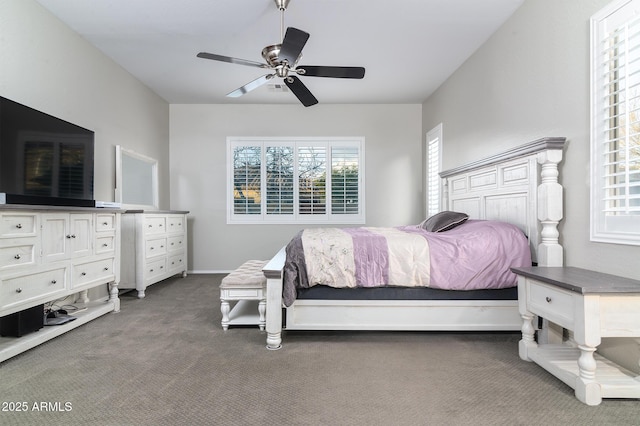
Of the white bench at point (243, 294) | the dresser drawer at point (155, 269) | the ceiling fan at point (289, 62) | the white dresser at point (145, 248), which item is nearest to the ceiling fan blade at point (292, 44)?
the ceiling fan at point (289, 62)

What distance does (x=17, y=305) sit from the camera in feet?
6.86

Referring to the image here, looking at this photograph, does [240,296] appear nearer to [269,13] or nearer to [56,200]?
[56,200]

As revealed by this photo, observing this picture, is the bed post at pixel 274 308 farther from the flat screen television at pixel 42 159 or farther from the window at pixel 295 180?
the window at pixel 295 180

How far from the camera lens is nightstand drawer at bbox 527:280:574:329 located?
5.46 feet

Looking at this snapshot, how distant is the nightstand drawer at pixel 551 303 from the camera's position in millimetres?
1663

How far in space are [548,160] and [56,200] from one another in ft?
12.3

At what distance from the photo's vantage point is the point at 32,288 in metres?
2.22

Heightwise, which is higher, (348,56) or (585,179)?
(348,56)

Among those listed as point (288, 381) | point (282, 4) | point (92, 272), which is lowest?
point (288, 381)

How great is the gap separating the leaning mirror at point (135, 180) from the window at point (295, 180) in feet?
3.73

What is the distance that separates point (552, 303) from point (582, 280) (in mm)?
197

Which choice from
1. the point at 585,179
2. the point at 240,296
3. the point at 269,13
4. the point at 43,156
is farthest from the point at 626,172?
the point at 43,156

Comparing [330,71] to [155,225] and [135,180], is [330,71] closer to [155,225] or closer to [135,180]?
[155,225]

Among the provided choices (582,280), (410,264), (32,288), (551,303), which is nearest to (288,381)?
→ (410,264)
